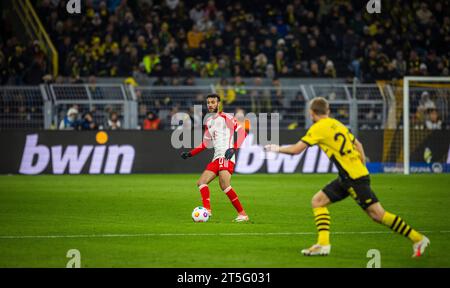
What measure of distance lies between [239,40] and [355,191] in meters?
22.6

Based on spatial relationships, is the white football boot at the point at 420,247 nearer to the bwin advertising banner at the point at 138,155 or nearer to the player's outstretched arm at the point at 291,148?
the player's outstretched arm at the point at 291,148

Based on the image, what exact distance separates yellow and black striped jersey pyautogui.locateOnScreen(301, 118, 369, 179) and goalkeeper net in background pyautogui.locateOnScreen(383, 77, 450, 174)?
1875 cm

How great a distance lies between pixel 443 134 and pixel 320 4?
8.93m

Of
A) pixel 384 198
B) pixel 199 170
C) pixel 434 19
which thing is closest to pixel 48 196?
pixel 384 198

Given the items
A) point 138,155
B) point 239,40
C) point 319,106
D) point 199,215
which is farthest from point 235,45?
point 319,106

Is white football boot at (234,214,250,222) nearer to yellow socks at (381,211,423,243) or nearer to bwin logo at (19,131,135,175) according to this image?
yellow socks at (381,211,423,243)

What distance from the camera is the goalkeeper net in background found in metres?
29.3

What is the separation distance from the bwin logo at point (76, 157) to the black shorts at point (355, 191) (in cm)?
1816

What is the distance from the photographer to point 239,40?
32.8 m

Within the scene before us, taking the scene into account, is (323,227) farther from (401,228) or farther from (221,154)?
(221,154)

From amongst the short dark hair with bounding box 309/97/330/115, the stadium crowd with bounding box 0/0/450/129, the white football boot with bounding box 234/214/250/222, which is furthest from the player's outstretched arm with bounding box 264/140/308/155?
the stadium crowd with bounding box 0/0/450/129

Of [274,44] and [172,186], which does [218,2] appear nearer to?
[274,44]

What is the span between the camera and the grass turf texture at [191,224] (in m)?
10.5

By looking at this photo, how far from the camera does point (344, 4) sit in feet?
117
